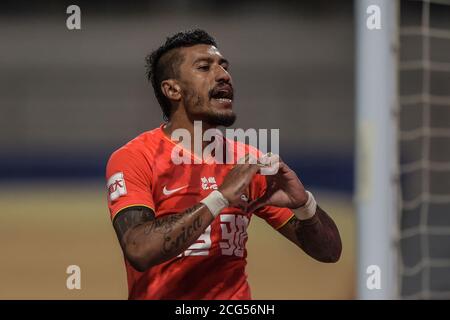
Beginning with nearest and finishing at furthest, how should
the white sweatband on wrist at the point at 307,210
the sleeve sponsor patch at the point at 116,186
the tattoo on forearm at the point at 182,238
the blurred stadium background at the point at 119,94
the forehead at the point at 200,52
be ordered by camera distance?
the tattoo on forearm at the point at 182,238 < the sleeve sponsor patch at the point at 116,186 < the white sweatband on wrist at the point at 307,210 < the forehead at the point at 200,52 < the blurred stadium background at the point at 119,94

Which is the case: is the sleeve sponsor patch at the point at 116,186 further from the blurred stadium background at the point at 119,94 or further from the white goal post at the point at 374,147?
the blurred stadium background at the point at 119,94

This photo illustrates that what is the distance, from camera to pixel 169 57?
10.8 feet

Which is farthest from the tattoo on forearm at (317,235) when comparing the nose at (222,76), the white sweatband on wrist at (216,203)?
the nose at (222,76)

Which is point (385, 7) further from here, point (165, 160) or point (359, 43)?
point (165, 160)

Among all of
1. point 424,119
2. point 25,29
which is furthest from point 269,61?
point 25,29

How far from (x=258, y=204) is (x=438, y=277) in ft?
21.2

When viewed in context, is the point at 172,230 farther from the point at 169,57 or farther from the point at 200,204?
the point at 169,57

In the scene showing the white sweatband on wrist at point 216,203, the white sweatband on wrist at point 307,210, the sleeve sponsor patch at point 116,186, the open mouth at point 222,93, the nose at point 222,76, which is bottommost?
the white sweatband on wrist at point 307,210

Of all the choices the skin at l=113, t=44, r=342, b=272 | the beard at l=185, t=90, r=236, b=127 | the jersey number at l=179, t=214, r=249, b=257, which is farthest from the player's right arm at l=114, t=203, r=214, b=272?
the beard at l=185, t=90, r=236, b=127

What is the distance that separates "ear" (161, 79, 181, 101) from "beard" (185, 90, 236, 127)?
0.06 meters

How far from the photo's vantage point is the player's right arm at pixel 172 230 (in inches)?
109

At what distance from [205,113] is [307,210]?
0.59m

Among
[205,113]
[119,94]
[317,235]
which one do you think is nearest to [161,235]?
[205,113]
